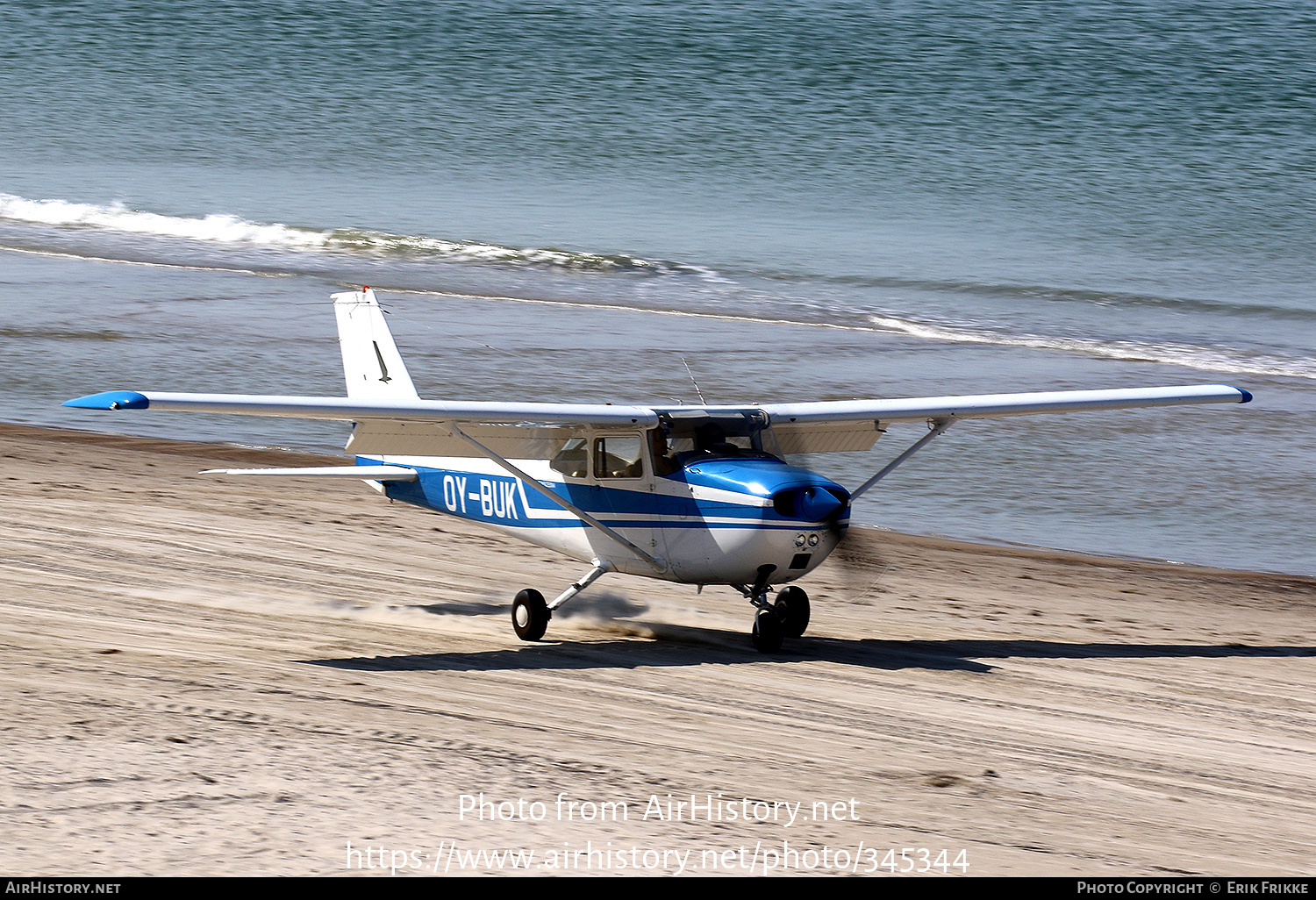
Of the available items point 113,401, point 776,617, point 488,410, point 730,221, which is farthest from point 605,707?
point 730,221

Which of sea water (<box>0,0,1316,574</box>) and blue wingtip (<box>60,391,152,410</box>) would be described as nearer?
blue wingtip (<box>60,391,152,410</box>)

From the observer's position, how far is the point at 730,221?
123ft

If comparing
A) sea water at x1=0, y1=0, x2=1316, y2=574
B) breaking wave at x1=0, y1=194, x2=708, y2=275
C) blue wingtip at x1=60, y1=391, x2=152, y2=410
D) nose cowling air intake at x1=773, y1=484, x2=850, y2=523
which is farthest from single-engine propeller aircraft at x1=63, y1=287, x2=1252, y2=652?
breaking wave at x1=0, y1=194, x2=708, y2=275

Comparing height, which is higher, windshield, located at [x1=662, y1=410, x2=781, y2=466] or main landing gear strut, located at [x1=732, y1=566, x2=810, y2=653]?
windshield, located at [x1=662, y1=410, x2=781, y2=466]

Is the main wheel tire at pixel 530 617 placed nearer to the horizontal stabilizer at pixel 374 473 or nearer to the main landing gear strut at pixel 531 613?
the main landing gear strut at pixel 531 613

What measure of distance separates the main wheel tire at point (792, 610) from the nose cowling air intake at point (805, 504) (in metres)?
1.15

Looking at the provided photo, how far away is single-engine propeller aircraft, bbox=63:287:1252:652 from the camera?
10.2 meters

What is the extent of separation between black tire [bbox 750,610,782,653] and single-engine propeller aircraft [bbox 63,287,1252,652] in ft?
0.03

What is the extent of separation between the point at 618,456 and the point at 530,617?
4.28 ft

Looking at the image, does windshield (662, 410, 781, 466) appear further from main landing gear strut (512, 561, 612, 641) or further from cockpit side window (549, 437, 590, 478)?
main landing gear strut (512, 561, 612, 641)

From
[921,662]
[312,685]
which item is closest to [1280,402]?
[921,662]

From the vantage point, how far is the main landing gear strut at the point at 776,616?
10953mm

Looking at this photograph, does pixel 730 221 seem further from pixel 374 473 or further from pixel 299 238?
pixel 374 473

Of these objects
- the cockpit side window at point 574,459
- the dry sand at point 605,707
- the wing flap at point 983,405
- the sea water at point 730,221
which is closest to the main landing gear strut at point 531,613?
the dry sand at point 605,707
